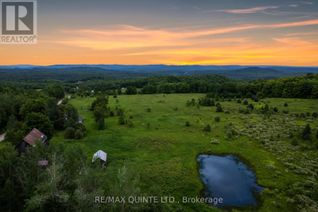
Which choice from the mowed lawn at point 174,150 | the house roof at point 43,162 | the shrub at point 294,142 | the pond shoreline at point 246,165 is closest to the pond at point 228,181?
the pond shoreline at point 246,165

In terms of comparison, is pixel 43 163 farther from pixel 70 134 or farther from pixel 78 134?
pixel 70 134

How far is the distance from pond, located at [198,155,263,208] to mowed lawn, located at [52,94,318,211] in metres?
1.06

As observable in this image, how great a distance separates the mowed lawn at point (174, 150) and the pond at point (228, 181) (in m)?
1.06

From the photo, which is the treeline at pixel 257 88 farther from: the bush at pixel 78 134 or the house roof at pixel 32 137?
the house roof at pixel 32 137

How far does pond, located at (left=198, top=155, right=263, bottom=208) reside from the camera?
93.8ft

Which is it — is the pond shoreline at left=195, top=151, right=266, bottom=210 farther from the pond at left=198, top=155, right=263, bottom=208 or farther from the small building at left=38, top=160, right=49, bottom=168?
the small building at left=38, top=160, right=49, bottom=168

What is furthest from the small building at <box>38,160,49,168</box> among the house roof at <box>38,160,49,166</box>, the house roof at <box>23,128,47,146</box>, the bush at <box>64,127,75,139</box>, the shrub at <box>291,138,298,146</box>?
the shrub at <box>291,138,298,146</box>

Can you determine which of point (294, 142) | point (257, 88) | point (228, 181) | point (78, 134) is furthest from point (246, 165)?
point (257, 88)

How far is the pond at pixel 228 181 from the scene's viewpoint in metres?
28.6

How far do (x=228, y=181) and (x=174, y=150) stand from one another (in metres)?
10.9

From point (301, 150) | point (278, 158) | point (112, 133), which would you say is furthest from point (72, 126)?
point (301, 150)

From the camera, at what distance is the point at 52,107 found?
55312mm

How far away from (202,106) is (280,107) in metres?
24.6

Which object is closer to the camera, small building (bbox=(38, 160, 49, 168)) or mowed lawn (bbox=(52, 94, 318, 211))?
small building (bbox=(38, 160, 49, 168))
